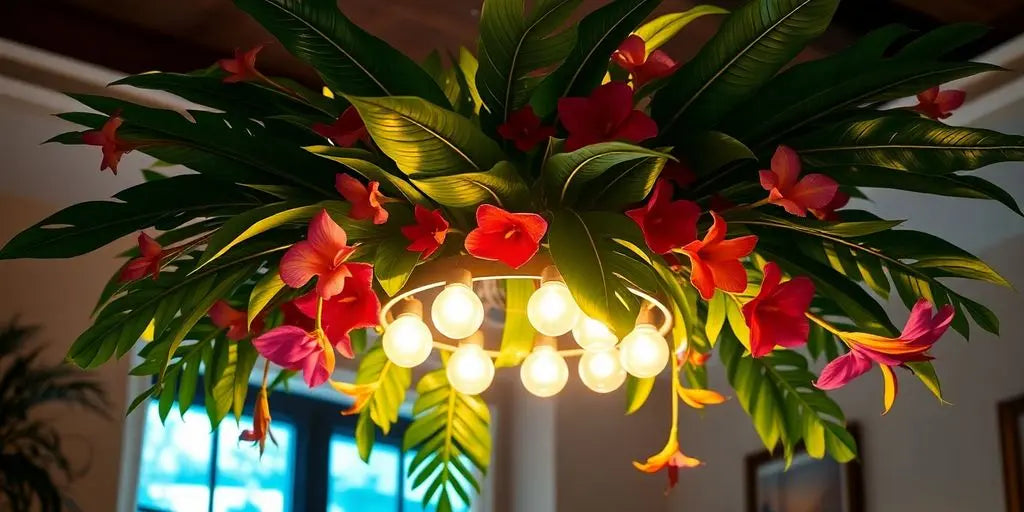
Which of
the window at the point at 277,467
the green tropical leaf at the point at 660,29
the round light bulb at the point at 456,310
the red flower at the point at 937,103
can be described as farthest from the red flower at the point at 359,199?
the window at the point at 277,467

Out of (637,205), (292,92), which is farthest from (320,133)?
(637,205)

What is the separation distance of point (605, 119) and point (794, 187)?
0.72 ft

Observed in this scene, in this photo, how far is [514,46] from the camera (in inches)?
54.8

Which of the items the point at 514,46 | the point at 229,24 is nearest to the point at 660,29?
the point at 514,46

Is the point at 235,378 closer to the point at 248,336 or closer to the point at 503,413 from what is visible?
the point at 248,336

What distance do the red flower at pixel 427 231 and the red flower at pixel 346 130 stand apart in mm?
119

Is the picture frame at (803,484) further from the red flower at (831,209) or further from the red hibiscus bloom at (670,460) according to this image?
the red flower at (831,209)

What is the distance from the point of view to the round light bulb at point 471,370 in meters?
1.90

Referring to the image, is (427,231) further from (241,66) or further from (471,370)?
(471,370)

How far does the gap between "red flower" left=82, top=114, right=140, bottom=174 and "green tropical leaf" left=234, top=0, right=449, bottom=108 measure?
0.81 feet

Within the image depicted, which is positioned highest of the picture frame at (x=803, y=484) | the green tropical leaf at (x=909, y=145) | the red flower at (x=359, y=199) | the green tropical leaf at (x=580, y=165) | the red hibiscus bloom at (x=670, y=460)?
the green tropical leaf at (x=909, y=145)

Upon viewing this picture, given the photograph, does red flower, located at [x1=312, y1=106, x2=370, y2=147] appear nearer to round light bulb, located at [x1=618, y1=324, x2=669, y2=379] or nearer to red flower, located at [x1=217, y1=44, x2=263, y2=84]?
red flower, located at [x1=217, y1=44, x2=263, y2=84]

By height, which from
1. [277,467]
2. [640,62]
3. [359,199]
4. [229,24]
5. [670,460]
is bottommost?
[670,460]

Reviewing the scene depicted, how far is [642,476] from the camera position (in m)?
4.71
